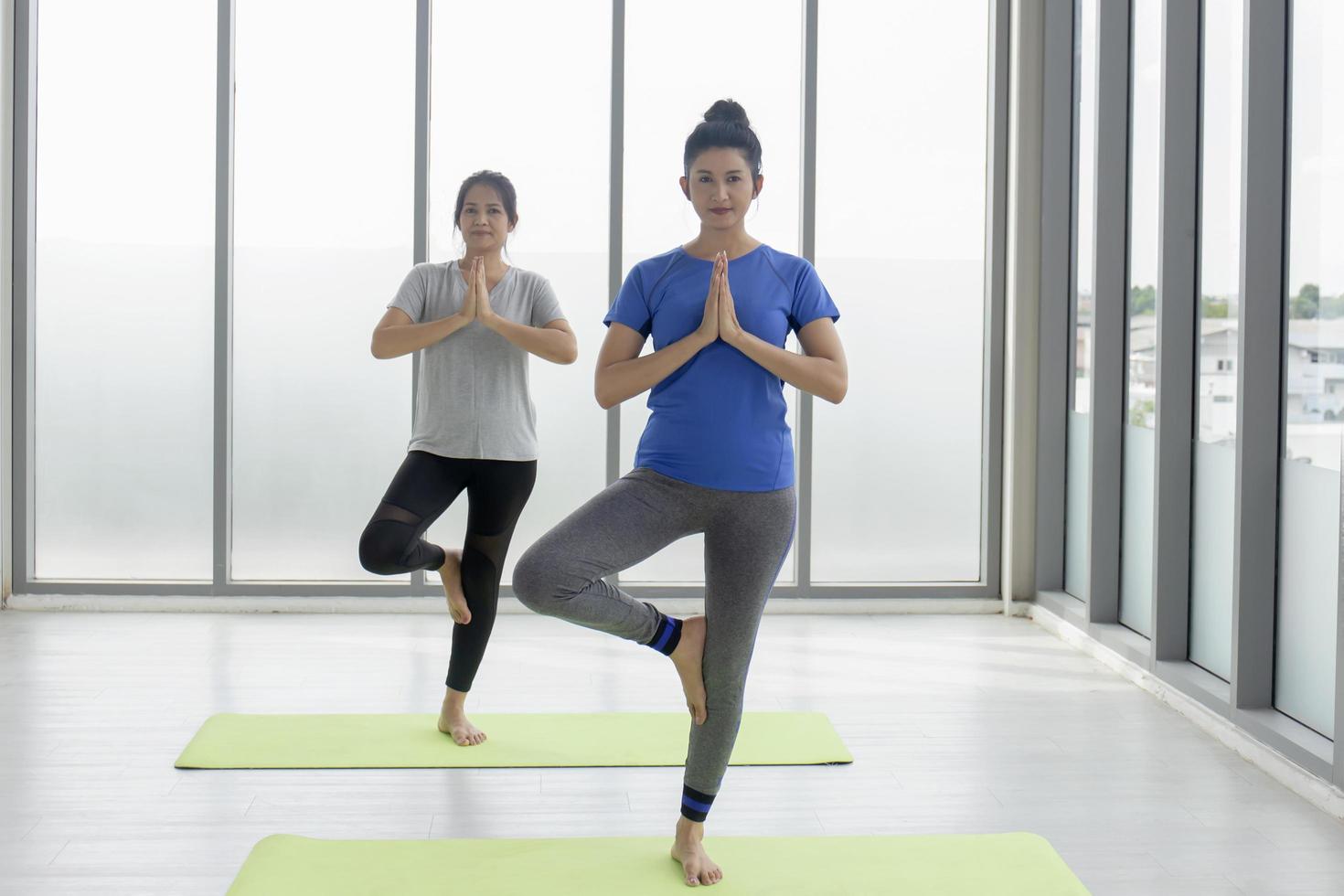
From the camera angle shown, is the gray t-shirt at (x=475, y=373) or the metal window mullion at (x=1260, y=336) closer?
the gray t-shirt at (x=475, y=373)

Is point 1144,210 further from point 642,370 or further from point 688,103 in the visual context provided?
point 642,370

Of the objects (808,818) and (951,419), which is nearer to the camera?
(808,818)

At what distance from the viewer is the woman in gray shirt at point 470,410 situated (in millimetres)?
3297

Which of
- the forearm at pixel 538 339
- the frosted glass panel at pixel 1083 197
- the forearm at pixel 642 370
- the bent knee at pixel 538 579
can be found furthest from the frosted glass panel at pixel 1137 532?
the bent knee at pixel 538 579

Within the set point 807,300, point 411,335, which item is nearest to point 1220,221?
point 807,300

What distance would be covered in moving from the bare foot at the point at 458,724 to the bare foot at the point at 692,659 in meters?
1.11

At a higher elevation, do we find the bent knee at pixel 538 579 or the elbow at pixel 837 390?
the elbow at pixel 837 390

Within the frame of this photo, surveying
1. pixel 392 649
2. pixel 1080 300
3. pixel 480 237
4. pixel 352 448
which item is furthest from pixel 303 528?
pixel 1080 300

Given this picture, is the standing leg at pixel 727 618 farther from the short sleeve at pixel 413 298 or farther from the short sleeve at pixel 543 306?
the short sleeve at pixel 413 298

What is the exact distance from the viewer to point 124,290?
17.2 ft

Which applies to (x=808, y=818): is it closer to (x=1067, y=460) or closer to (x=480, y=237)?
(x=480, y=237)

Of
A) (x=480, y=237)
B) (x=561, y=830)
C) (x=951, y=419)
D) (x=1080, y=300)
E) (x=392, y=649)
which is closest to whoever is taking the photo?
(x=561, y=830)

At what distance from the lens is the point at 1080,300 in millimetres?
5102

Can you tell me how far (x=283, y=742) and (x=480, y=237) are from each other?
1.38 metres
